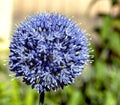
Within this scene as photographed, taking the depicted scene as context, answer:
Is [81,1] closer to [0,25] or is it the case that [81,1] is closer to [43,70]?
[0,25]

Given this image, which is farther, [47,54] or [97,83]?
[97,83]

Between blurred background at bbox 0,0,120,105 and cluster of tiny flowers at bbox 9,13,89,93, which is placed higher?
blurred background at bbox 0,0,120,105

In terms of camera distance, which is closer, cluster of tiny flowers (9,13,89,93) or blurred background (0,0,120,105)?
cluster of tiny flowers (9,13,89,93)

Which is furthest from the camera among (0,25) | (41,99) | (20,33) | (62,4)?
(62,4)

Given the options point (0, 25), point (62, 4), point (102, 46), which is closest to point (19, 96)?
point (102, 46)

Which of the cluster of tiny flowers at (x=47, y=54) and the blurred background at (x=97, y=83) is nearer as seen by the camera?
the cluster of tiny flowers at (x=47, y=54)

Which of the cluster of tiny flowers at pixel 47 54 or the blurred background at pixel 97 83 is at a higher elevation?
the blurred background at pixel 97 83

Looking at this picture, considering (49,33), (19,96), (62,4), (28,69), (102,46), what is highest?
(62,4)

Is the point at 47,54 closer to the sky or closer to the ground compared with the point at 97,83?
closer to the ground
